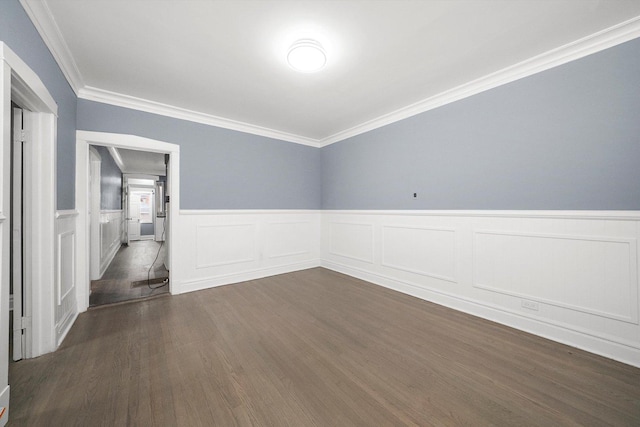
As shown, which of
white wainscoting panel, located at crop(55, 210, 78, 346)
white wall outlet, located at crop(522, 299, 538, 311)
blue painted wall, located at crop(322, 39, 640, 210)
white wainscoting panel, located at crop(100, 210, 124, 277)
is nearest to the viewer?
blue painted wall, located at crop(322, 39, 640, 210)

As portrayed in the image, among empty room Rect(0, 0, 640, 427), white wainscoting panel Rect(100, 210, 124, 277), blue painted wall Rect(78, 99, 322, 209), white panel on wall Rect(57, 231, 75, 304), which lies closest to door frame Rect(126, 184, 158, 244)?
white wainscoting panel Rect(100, 210, 124, 277)

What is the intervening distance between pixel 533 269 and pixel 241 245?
142 inches

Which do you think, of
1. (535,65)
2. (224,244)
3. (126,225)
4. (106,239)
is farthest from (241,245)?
(126,225)

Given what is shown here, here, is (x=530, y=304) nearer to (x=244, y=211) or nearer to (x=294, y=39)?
(x=294, y=39)

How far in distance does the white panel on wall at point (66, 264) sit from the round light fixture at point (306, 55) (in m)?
2.51

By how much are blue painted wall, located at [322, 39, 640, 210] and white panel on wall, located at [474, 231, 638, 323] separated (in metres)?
0.31

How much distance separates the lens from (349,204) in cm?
422

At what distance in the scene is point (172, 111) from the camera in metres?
3.23

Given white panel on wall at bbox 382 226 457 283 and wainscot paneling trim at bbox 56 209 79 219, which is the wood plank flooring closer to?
white panel on wall at bbox 382 226 457 283

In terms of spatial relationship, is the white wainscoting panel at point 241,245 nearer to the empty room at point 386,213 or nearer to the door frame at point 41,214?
the empty room at point 386,213

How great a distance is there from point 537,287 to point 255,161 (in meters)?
3.85

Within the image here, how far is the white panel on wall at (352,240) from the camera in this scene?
3.88 m

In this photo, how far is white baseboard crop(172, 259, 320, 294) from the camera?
3.31 meters

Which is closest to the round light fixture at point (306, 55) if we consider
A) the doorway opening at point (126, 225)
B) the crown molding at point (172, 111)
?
the crown molding at point (172, 111)
